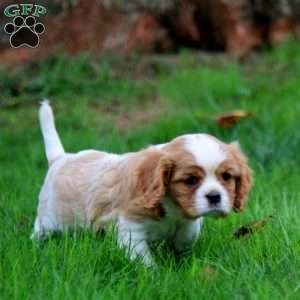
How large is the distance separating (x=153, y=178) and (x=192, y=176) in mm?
205

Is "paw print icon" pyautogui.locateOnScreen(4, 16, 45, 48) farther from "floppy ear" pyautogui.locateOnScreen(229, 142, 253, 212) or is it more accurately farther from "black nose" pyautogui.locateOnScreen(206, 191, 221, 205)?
"black nose" pyautogui.locateOnScreen(206, 191, 221, 205)

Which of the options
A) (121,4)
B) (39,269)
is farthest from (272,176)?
(121,4)

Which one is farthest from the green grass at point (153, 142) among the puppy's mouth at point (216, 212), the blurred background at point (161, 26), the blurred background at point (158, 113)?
the blurred background at point (161, 26)

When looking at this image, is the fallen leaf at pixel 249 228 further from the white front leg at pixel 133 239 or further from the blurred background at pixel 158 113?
the white front leg at pixel 133 239

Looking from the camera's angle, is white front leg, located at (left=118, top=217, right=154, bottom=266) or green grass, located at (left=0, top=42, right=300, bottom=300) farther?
white front leg, located at (left=118, top=217, right=154, bottom=266)

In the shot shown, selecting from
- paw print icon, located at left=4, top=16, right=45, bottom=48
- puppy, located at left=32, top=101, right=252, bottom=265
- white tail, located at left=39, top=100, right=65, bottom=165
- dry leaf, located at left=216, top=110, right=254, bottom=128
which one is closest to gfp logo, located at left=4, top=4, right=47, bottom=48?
paw print icon, located at left=4, top=16, right=45, bottom=48

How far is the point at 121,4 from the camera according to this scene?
949cm

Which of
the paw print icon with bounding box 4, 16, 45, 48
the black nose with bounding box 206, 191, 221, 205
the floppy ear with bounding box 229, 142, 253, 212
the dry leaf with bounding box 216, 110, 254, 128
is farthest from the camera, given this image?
the paw print icon with bounding box 4, 16, 45, 48

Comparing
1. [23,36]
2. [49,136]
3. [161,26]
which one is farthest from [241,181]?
[161,26]

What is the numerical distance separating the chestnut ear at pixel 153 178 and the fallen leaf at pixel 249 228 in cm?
64

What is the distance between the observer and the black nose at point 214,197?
3689mm

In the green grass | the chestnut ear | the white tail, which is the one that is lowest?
the green grass

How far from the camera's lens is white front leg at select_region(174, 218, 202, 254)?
4070 mm

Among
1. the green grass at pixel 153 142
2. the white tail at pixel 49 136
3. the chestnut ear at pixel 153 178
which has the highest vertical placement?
the chestnut ear at pixel 153 178
